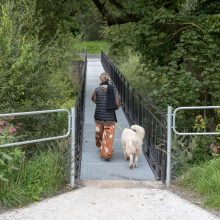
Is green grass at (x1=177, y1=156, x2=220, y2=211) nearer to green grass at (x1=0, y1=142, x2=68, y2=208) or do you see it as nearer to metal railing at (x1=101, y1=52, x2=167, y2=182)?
metal railing at (x1=101, y1=52, x2=167, y2=182)

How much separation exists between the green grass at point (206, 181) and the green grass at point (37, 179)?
6.02ft

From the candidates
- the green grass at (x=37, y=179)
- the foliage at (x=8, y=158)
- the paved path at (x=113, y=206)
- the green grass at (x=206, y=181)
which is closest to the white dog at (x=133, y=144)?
the green grass at (x=206, y=181)

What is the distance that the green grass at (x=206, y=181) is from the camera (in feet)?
20.0

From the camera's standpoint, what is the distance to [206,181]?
A: 21.1 feet

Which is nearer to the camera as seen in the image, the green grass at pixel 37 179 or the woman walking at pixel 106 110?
the green grass at pixel 37 179

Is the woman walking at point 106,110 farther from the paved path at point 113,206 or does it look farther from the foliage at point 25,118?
the paved path at point 113,206

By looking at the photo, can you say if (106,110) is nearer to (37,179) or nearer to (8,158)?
(37,179)

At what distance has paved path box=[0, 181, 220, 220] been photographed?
5555 mm

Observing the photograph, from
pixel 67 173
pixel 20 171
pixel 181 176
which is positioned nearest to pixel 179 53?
pixel 181 176

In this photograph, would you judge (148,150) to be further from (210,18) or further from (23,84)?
(210,18)

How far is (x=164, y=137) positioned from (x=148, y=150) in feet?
5.10

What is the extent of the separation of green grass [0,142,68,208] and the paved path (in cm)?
19

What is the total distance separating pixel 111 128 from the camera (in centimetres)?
862

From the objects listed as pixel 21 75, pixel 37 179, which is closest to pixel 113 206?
pixel 37 179
